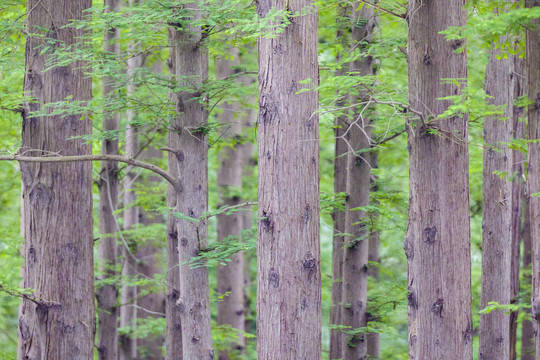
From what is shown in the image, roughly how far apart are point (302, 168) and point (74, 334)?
11.8 feet

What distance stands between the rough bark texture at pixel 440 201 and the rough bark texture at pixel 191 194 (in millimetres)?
3115

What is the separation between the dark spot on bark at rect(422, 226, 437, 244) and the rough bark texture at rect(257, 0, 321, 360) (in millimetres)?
1069

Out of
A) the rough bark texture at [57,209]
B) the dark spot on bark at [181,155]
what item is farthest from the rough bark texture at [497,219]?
the rough bark texture at [57,209]

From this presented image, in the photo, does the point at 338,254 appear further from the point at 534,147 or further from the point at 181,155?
the point at 534,147

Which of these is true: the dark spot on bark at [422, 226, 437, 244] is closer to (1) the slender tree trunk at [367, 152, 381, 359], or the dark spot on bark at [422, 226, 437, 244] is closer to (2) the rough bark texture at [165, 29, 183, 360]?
(1) the slender tree trunk at [367, 152, 381, 359]

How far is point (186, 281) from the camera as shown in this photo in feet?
27.2

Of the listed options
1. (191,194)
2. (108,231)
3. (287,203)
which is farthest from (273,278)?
(108,231)

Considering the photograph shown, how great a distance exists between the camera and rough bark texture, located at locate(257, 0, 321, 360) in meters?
5.78

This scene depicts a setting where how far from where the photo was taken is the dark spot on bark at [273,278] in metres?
5.80

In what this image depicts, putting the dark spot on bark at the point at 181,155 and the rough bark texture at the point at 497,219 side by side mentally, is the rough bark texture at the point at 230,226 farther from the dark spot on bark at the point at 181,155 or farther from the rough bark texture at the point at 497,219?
the dark spot on bark at the point at 181,155

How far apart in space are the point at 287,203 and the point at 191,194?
8.99 feet

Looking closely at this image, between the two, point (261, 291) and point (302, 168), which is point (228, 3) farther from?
point (261, 291)

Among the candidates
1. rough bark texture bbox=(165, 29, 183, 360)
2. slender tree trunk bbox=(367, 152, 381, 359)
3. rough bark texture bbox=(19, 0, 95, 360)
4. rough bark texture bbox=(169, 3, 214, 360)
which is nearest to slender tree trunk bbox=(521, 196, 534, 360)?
slender tree trunk bbox=(367, 152, 381, 359)

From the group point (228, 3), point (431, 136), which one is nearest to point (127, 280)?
point (228, 3)
